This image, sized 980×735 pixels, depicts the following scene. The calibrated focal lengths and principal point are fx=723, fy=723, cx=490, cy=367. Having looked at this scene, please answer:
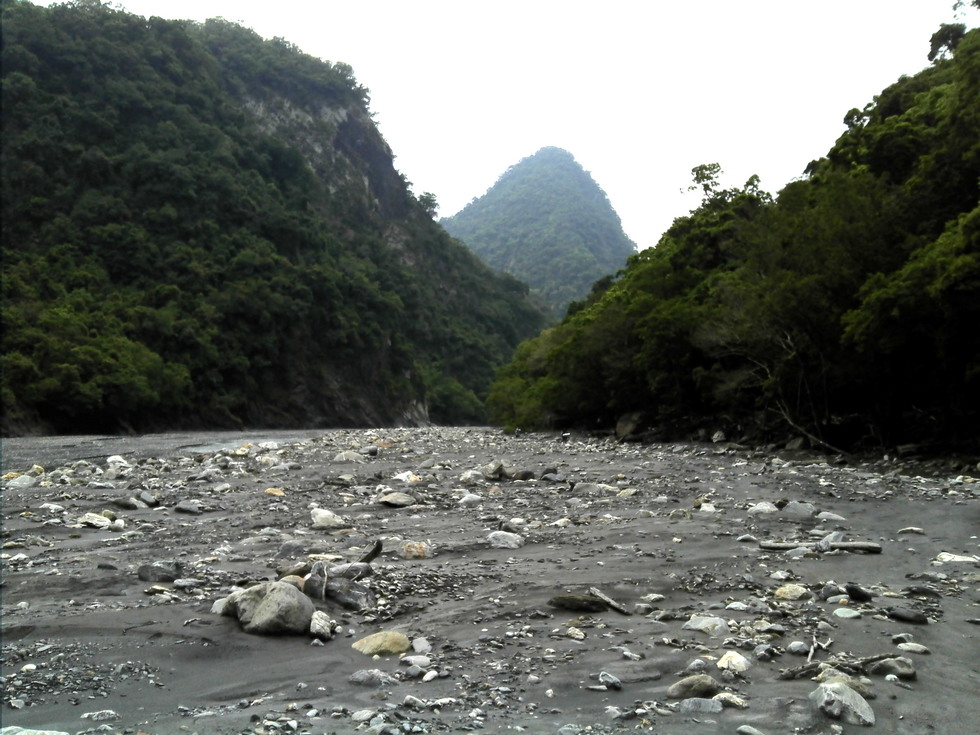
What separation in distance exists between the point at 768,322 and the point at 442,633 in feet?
52.7

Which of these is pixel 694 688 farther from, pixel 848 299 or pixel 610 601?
pixel 848 299

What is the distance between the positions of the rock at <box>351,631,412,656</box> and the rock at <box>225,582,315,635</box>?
41cm

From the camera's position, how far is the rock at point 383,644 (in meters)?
4.00

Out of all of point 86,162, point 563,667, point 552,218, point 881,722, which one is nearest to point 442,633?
point 563,667

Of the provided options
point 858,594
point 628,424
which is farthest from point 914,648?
point 628,424

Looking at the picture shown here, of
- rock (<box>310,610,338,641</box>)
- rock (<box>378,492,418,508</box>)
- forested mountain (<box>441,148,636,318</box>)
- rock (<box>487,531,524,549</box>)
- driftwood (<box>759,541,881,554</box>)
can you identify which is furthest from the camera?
forested mountain (<box>441,148,636,318</box>)

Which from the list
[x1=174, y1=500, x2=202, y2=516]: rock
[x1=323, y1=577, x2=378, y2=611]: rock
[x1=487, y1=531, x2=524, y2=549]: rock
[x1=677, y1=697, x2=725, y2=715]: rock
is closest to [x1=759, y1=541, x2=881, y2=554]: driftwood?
[x1=487, y1=531, x2=524, y2=549]: rock

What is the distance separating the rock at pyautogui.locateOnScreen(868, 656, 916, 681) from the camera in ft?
11.6

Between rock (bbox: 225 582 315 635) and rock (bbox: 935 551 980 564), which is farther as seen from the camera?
rock (bbox: 935 551 980 564)

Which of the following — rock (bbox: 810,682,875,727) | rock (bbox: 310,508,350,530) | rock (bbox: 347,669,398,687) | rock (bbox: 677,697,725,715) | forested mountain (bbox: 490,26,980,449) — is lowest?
rock (bbox: 310,508,350,530)

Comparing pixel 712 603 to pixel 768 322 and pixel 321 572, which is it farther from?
pixel 768 322

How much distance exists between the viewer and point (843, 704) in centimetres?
313

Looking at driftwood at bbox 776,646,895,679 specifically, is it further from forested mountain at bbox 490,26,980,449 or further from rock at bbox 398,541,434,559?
forested mountain at bbox 490,26,980,449

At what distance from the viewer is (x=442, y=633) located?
4332 millimetres
